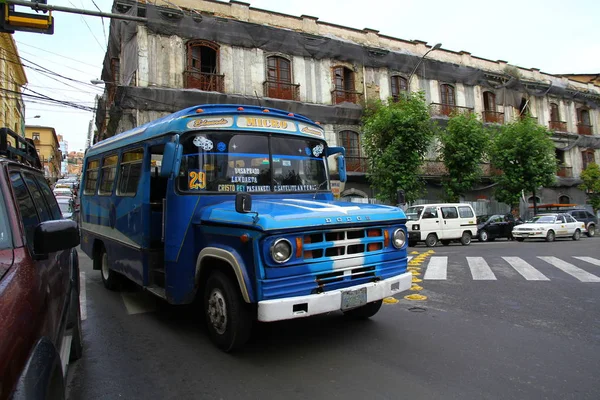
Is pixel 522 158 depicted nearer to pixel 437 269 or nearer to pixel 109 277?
pixel 437 269

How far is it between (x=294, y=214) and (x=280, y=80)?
19.2 meters

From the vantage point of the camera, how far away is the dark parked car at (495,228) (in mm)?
21875

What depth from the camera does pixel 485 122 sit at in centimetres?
2909

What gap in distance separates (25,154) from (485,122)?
29.5 m

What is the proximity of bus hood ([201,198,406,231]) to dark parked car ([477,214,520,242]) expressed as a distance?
62.0ft

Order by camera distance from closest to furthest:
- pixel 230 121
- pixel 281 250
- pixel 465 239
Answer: pixel 281 250
pixel 230 121
pixel 465 239

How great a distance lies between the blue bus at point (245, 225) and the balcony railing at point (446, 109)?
22550mm

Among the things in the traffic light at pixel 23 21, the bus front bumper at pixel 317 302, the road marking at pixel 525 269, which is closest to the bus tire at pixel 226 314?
the bus front bumper at pixel 317 302

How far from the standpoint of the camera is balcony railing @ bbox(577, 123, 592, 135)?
35.1 m

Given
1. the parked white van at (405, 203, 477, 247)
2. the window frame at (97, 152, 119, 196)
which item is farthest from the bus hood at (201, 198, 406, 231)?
the parked white van at (405, 203, 477, 247)

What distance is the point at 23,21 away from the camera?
26.6 ft

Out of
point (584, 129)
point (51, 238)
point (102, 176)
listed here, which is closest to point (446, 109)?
point (584, 129)

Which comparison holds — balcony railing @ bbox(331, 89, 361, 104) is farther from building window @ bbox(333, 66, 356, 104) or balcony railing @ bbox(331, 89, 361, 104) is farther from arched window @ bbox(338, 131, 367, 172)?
arched window @ bbox(338, 131, 367, 172)

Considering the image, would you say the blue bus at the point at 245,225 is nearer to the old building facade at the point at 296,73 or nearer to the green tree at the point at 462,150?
the old building facade at the point at 296,73
